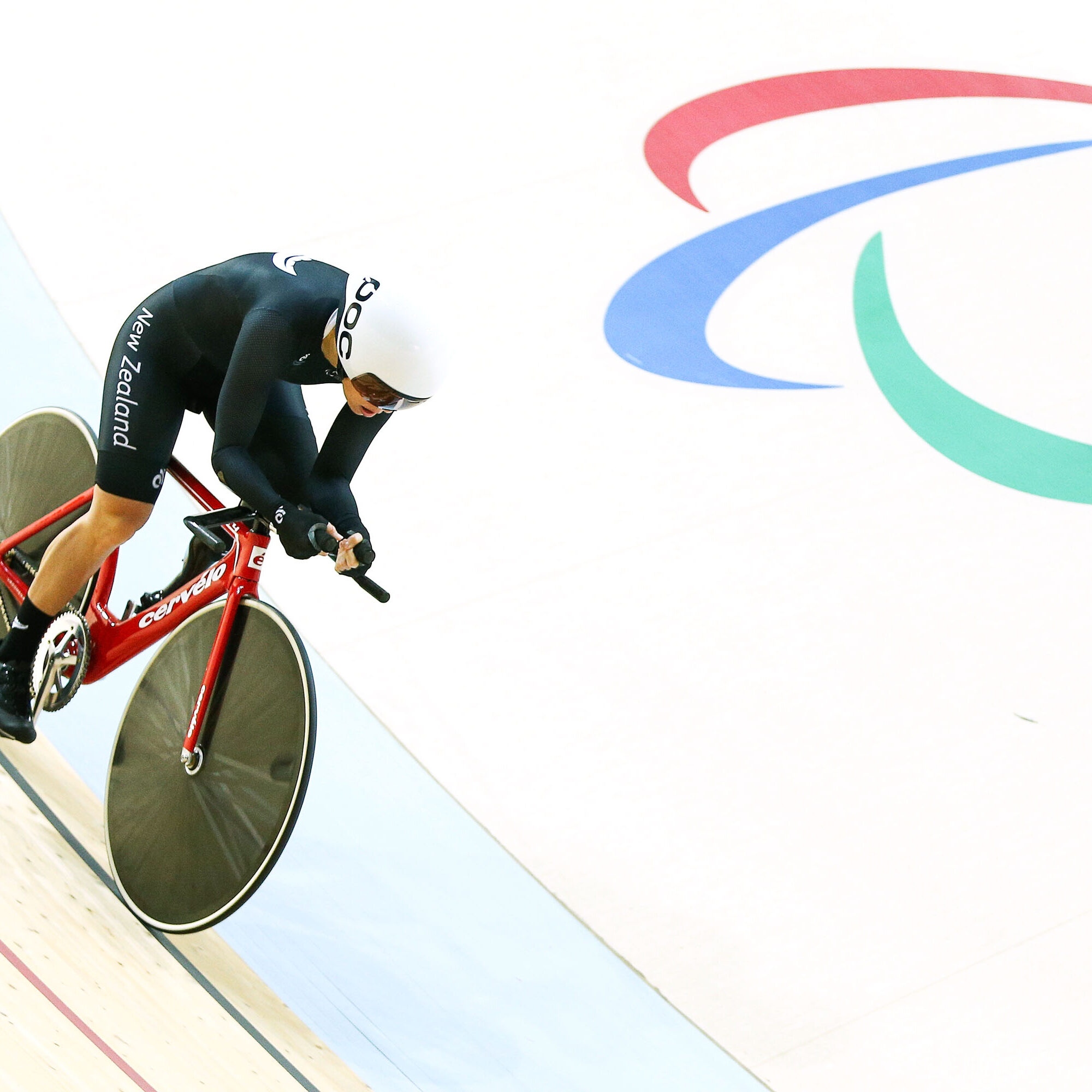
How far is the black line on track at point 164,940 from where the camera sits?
101 inches

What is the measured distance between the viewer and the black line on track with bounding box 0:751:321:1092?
8.45ft

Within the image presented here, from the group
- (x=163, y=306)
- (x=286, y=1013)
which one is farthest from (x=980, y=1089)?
(x=163, y=306)

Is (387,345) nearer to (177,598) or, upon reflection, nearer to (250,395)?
(250,395)

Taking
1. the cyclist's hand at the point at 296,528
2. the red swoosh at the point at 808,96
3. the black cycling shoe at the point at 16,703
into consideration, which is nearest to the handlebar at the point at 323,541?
the cyclist's hand at the point at 296,528

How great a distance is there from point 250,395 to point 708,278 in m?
3.67

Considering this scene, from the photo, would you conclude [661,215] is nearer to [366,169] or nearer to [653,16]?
[366,169]

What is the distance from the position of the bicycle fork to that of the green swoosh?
123 inches

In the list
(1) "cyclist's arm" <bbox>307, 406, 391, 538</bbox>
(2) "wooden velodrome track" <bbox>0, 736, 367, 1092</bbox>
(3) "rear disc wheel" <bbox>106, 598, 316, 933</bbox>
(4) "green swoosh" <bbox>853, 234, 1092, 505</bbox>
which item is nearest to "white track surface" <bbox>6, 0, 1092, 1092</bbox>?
(4) "green swoosh" <bbox>853, 234, 1092, 505</bbox>

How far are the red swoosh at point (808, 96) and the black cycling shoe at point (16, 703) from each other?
439 cm

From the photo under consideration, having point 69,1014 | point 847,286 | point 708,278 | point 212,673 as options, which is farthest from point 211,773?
point 847,286

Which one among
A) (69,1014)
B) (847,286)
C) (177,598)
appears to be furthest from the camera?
(847,286)

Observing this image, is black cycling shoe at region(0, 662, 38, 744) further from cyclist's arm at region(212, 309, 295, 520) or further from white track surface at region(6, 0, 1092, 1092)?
white track surface at region(6, 0, 1092, 1092)

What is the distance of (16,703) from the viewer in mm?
3061

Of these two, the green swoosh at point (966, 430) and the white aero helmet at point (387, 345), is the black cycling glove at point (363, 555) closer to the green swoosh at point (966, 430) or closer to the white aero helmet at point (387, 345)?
the white aero helmet at point (387, 345)
